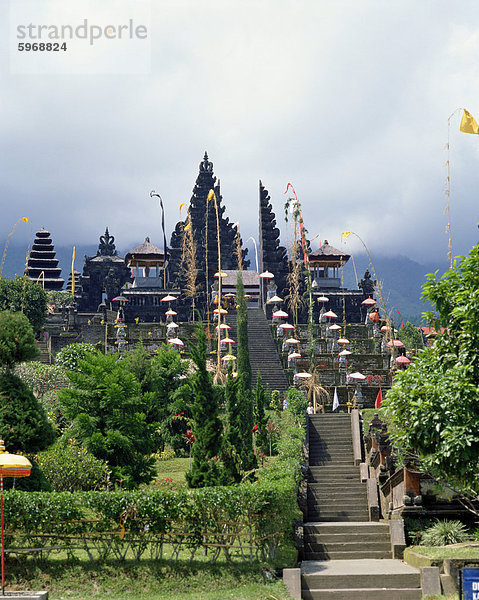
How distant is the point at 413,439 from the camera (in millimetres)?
16984

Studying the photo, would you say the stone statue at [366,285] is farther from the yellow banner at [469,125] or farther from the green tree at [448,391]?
the green tree at [448,391]

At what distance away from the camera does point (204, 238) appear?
72500 millimetres

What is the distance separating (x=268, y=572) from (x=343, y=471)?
9900 mm

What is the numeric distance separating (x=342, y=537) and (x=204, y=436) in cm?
465

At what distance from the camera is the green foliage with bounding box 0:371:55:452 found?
58.4 feet

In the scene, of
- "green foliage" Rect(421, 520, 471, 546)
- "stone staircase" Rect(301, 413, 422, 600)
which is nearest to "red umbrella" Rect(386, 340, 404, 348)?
"stone staircase" Rect(301, 413, 422, 600)

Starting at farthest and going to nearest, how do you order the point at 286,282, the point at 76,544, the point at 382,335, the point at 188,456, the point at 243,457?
the point at 286,282 < the point at 382,335 < the point at 188,456 < the point at 243,457 < the point at 76,544

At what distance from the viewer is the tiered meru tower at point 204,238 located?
68750mm

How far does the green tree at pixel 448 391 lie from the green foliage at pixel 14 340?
346 inches

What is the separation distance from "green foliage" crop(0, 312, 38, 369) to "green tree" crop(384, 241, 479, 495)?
8.78 m

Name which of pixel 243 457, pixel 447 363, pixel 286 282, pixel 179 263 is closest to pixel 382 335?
pixel 286 282

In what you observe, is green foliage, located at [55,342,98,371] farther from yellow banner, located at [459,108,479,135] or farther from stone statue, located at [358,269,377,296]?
stone statue, located at [358,269,377,296]

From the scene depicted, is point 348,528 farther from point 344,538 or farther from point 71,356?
point 71,356

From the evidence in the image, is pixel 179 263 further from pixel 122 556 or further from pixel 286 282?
pixel 122 556
